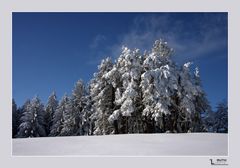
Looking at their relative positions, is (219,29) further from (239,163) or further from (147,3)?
(239,163)

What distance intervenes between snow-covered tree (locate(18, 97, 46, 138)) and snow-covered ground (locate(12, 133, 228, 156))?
893 inches

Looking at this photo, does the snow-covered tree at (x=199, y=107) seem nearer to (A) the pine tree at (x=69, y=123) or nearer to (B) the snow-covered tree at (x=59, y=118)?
(A) the pine tree at (x=69, y=123)

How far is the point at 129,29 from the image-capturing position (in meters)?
14.0

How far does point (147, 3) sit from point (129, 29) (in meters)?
3.51

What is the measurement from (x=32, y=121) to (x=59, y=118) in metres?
3.64

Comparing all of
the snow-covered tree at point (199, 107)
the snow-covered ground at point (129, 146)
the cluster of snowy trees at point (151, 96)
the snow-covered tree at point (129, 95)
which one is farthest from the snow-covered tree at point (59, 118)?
the snow-covered ground at point (129, 146)

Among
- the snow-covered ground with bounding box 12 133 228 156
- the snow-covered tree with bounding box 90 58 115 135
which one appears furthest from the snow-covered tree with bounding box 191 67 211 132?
the snow-covered ground with bounding box 12 133 228 156

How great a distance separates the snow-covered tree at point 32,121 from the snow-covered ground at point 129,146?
22689mm

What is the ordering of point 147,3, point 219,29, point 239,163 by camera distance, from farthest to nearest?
1. point 219,29
2. point 147,3
3. point 239,163

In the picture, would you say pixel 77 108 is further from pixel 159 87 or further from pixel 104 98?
pixel 159 87

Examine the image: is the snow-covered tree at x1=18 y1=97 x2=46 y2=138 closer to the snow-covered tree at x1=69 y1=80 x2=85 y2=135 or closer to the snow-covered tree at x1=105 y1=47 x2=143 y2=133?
the snow-covered tree at x1=69 y1=80 x2=85 y2=135

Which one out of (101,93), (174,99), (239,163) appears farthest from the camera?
(101,93)

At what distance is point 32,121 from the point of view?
3562 centimetres

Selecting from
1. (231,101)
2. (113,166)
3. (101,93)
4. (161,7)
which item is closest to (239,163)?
(231,101)
